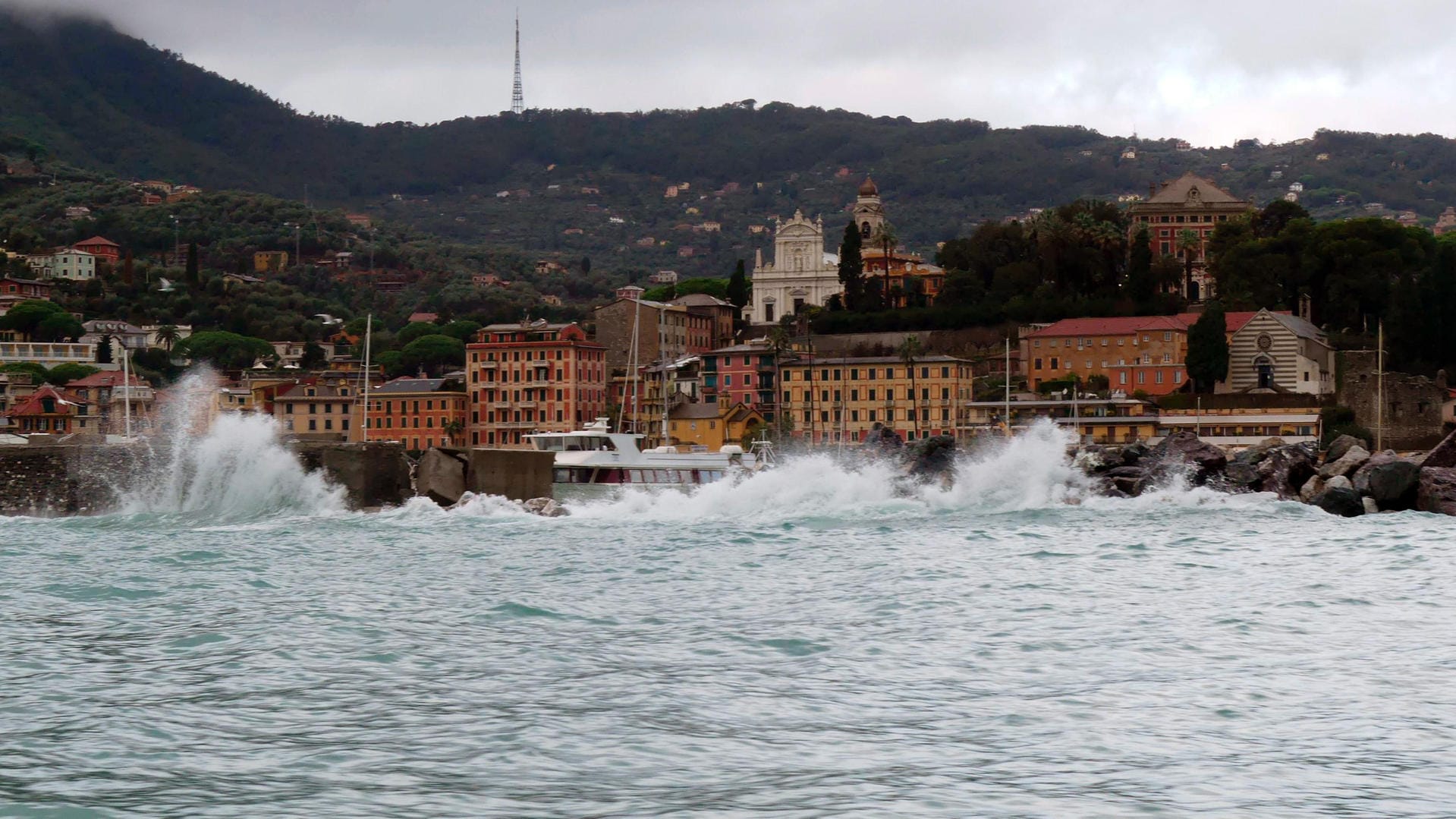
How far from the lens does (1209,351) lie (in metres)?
90.8

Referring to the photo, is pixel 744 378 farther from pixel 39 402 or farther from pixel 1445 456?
pixel 1445 456

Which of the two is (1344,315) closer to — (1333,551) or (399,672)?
(1333,551)

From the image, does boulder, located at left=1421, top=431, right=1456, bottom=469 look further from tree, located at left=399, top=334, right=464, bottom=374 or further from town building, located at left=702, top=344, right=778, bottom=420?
tree, located at left=399, top=334, right=464, bottom=374

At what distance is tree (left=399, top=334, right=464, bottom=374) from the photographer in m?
138

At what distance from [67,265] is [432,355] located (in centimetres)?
7374

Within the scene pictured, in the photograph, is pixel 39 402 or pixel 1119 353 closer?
pixel 1119 353

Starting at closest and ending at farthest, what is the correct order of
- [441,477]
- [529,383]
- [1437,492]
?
[1437,492]
[441,477]
[529,383]

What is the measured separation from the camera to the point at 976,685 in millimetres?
15320

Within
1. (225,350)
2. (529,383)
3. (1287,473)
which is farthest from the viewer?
(225,350)

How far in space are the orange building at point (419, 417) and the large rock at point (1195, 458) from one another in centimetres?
5961

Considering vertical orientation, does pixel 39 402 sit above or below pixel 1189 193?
A: below

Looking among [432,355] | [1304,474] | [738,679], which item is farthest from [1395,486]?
[432,355]

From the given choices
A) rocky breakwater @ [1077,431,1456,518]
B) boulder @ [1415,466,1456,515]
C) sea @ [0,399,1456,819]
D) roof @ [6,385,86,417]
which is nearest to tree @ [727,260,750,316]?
roof @ [6,385,86,417]

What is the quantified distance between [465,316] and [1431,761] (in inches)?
6540
